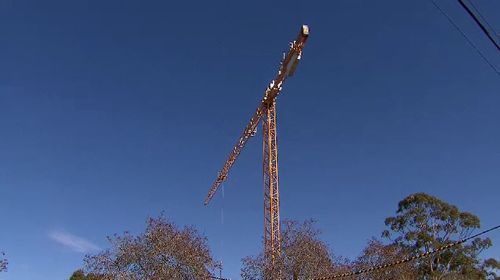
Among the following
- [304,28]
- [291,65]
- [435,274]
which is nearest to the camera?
[435,274]

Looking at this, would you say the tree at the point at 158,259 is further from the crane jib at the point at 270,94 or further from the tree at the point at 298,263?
the crane jib at the point at 270,94

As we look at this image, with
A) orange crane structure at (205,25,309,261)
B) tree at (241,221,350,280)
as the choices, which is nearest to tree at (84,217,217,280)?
tree at (241,221,350,280)

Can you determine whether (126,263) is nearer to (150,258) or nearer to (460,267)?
(150,258)

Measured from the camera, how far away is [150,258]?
91.4 feet

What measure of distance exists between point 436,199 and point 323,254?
2079 cm

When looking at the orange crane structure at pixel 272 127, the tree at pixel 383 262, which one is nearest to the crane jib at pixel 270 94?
the orange crane structure at pixel 272 127

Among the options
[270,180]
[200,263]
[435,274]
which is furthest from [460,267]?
[200,263]

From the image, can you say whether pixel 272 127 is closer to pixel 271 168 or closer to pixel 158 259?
pixel 271 168

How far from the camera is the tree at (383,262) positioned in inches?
1336

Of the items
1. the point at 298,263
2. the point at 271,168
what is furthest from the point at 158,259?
the point at 271,168

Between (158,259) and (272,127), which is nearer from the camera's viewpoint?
(158,259)

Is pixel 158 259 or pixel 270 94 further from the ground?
pixel 270 94

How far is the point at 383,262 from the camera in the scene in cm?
3634

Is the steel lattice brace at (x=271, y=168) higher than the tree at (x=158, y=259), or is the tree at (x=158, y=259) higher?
the steel lattice brace at (x=271, y=168)
